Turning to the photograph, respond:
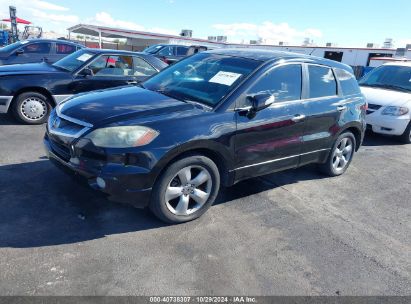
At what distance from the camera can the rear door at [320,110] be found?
4356 mm

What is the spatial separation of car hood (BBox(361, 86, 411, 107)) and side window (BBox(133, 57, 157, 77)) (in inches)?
189

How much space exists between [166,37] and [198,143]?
38.4 meters

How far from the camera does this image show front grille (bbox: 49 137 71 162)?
10.9 feet

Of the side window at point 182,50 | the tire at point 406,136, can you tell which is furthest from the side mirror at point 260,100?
the side window at point 182,50

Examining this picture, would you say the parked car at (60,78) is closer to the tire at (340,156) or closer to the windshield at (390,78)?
the tire at (340,156)

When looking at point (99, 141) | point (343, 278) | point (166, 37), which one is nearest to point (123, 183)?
point (99, 141)

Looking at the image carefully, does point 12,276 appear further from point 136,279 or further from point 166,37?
point 166,37

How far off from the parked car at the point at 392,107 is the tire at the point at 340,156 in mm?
2463

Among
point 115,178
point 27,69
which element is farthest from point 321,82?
point 27,69

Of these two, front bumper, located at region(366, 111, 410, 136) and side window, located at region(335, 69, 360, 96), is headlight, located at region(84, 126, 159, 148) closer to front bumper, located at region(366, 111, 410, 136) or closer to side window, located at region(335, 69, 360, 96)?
side window, located at region(335, 69, 360, 96)

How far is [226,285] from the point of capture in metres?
2.72

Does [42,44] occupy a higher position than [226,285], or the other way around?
[42,44]

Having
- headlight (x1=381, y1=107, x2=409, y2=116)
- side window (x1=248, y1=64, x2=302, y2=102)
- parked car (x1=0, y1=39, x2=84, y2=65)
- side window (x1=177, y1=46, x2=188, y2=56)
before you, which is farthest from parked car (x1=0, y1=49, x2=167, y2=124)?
side window (x1=177, y1=46, x2=188, y2=56)

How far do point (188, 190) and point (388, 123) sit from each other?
5591 millimetres
